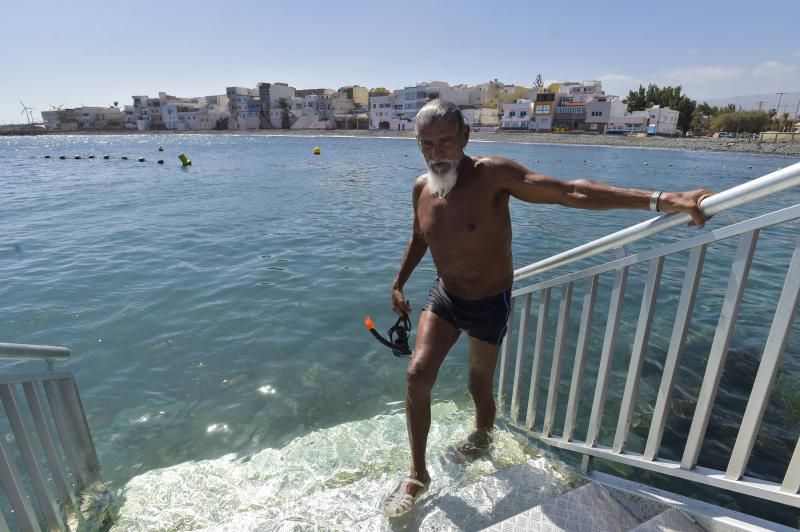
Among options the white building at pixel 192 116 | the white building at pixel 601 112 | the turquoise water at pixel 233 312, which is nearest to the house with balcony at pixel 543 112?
the white building at pixel 601 112

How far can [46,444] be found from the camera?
2.19 metres

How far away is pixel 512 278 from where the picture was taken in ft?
9.62

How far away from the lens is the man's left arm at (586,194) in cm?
180

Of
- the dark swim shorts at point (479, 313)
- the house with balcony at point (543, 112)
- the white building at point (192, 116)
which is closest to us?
the dark swim shorts at point (479, 313)

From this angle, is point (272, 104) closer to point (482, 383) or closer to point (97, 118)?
point (97, 118)

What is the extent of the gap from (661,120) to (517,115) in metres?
24.3

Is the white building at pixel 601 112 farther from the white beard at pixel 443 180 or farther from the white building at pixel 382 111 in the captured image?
the white beard at pixel 443 180

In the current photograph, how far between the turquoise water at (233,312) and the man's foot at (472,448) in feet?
1.61

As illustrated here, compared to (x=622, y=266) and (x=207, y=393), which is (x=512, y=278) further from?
(x=207, y=393)

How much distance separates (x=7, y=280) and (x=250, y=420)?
22.4ft

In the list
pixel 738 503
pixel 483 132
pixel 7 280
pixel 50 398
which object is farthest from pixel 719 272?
pixel 483 132

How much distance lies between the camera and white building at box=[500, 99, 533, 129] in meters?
86.7

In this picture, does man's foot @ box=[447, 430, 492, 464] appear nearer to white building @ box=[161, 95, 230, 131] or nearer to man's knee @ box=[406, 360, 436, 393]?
man's knee @ box=[406, 360, 436, 393]

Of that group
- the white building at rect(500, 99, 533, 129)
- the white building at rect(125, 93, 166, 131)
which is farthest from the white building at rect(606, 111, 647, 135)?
the white building at rect(125, 93, 166, 131)
